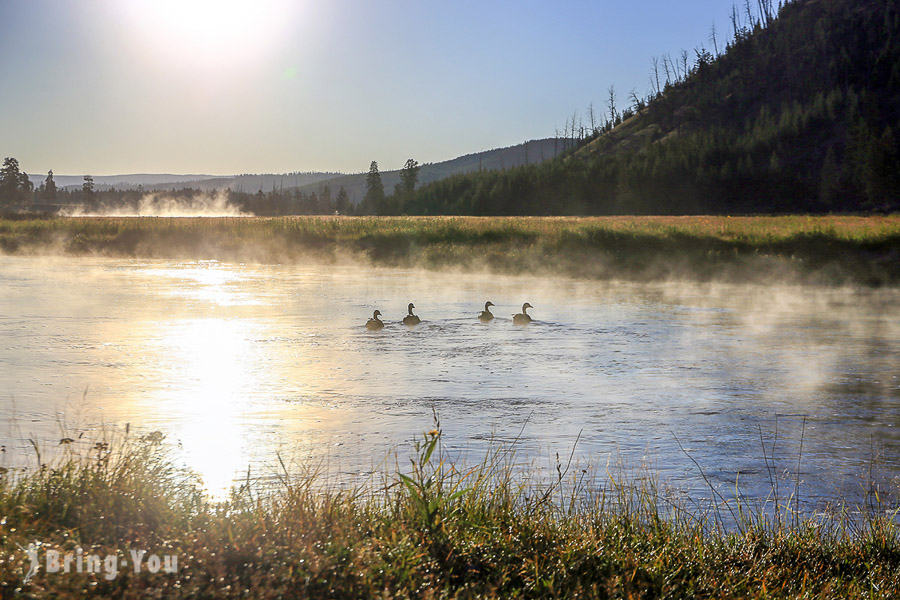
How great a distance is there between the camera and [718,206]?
4850 inches

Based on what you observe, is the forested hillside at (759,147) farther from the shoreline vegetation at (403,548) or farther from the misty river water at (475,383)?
the shoreline vegetation at (403,548)

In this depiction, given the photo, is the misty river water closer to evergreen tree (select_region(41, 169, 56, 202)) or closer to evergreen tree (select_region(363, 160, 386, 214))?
evergreen tree (select_region(363, 160, 386, 214))

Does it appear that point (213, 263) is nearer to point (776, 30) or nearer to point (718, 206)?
point (718, 206)

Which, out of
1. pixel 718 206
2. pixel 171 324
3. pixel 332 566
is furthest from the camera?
pixel 718 206

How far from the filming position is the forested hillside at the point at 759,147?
395 ft

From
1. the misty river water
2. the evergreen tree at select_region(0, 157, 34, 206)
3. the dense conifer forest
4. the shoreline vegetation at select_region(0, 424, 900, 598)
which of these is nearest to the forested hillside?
the dense conifer forest

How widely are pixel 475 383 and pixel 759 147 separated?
128 metres

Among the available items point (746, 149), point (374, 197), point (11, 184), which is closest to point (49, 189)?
point (11, 184)

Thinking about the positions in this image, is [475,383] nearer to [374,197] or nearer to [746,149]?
[746,149]

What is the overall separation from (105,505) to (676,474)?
5.67m

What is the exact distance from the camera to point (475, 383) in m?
14.4

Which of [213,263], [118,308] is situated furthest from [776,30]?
[118,308]

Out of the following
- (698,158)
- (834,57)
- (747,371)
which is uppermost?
(834,57)

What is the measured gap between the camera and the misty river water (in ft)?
32.2
